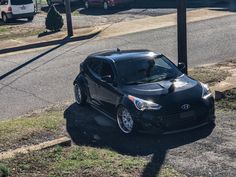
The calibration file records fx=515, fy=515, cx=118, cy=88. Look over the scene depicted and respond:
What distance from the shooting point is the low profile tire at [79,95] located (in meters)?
13.3

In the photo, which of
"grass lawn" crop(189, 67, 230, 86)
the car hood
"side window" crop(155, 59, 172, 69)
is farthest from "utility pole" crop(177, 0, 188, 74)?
the car hood

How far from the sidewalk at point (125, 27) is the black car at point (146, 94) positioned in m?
11.3

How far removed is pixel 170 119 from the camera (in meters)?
10.4

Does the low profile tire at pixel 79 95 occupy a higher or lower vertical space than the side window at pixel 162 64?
lower

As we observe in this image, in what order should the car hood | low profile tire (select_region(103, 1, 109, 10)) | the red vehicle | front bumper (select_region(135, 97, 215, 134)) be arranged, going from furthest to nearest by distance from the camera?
1. low profile tire (select_region(103, 1, 109, 10))
2. the red vehicle
3. the car hood
4. front bumper (select_region(135, 97, 215, 134))

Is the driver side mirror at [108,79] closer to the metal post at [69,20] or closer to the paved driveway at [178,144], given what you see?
the paved driveway at [178,144]

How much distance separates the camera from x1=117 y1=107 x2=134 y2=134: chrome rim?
35.2 feet

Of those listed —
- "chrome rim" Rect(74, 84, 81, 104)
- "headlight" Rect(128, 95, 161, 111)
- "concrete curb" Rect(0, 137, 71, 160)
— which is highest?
"headlight" Rect(128, 95, 161, 111)

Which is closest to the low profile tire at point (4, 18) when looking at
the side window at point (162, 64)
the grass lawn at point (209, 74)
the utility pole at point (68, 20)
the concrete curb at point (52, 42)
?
the utility pole at point (68, 20)

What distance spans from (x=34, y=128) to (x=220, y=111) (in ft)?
14.0

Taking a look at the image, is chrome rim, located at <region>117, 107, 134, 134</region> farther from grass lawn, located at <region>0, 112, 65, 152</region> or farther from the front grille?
grass lawn, located at <region>0, 112, 65, 152</region>

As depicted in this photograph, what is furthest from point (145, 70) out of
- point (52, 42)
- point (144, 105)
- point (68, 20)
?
point (68, 20)

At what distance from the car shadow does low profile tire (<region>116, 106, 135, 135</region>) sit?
0.45 ft

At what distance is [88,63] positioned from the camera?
516 inches
